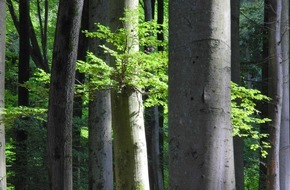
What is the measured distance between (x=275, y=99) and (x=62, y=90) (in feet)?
20.4

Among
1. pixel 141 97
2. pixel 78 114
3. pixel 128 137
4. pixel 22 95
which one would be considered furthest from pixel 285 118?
pixel 22 95

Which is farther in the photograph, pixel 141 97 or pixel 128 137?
pixel 141 97

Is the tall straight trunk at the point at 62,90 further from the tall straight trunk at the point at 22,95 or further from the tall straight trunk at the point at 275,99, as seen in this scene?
the tall straight trunk at the point at 22,95

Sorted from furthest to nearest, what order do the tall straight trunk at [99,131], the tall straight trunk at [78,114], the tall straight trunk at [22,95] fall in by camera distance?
the tall straight trunk at [78,114], the tall straight trunk at [22,95], the tall straight trunk at [99,131]

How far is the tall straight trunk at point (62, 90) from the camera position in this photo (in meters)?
4.12

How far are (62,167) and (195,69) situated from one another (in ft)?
7.94

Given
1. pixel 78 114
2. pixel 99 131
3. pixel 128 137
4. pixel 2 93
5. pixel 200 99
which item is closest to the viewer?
pixel 200 99

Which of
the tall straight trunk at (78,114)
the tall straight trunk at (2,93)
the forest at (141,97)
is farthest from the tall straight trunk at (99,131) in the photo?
the tall straight trunk at (78,114)

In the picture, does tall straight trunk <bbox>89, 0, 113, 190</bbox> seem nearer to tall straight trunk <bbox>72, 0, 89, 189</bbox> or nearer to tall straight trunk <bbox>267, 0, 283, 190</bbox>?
tall straight trunk <bbox>267, 0, 283, 190</bbox>

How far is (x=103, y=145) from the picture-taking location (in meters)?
7.93

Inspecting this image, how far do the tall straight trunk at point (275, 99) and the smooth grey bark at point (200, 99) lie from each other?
7.28m

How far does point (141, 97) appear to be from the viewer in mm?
6562

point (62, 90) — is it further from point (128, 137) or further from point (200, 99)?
point (128, 137)

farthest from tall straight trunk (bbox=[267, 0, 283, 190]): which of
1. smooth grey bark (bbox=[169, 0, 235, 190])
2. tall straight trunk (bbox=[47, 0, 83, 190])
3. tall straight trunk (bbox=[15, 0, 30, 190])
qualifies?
smooth grey bark (bbox=[169, 0, 235, 190])
